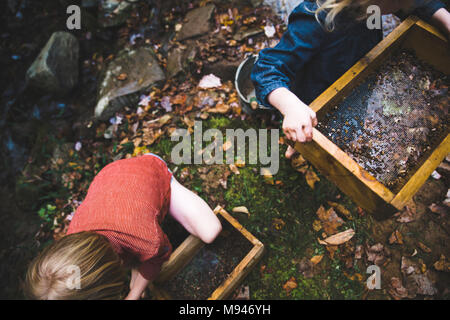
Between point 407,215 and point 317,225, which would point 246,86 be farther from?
point 407,215

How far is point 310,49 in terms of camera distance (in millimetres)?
1829

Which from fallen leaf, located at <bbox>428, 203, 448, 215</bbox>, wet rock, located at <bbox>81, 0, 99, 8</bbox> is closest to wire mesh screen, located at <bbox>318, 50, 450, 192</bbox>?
fallen leaf, located at <bbox>428, 203, 448, 215</bbox>

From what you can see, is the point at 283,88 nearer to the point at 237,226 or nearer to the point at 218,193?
the point at 237,226

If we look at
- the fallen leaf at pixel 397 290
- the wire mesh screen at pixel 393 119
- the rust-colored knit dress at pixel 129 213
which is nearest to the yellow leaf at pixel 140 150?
the rust-colored knit dress at pixel 129 213

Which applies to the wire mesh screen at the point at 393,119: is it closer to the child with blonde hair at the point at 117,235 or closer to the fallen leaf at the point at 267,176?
the fallen leaf at the point at 267,176

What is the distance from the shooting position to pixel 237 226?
8.20 feet

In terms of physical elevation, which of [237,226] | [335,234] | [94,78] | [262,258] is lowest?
[262,258]

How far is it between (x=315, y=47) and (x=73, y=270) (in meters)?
2.12

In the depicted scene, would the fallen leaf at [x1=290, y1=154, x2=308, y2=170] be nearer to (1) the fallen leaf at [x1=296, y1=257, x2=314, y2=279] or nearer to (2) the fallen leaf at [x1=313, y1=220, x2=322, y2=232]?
(2) the fallen leaf at [x1=313, y1=220, x2=322, y2=232]

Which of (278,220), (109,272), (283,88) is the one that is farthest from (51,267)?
(278,220)

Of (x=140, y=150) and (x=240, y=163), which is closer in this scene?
(x=240, y=163)

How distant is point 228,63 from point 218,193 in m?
1.79

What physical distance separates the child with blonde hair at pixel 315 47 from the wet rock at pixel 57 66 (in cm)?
361

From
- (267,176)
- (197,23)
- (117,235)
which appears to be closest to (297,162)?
(267,176)
